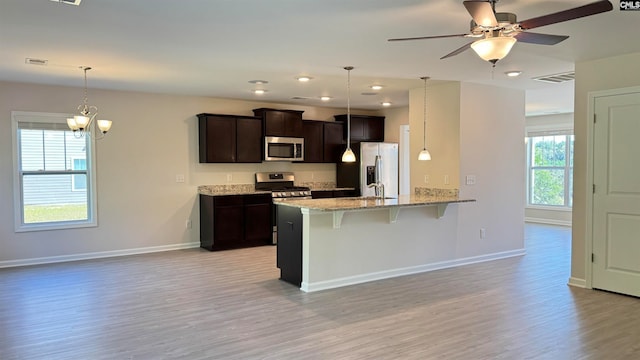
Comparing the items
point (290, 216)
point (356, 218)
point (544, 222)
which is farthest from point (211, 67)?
point (544, 222)

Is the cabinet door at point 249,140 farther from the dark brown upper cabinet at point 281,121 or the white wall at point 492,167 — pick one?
the white wall at point 492,167

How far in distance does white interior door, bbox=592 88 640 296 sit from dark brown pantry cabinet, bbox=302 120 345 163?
461 centimetres

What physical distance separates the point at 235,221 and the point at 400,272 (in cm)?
280

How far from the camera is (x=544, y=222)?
33.9ft

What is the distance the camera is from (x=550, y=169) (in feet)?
33.9

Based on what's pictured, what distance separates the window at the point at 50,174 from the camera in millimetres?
6148

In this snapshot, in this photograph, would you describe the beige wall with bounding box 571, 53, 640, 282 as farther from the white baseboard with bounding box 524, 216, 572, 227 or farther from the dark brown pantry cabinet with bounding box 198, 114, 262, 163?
the white baseboard with bounding box 524, 216, 572, 227

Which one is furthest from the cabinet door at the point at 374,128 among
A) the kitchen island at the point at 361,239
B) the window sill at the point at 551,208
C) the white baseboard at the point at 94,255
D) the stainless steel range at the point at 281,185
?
the window sill at the point at 551,208

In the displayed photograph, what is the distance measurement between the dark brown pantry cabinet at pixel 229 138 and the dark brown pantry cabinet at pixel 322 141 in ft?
3.17

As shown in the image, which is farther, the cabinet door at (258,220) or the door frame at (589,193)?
the cabinet door at (258,220)

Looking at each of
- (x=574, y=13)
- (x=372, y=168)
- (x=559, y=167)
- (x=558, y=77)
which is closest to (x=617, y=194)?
(x=558, y=77)

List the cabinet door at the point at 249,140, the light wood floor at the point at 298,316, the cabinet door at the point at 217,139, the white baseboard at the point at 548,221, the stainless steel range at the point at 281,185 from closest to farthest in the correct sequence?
the light wood floor at the point at 298,316 < the cabinet door at the point at 217,139 < the cabinet door at the point at 249,140 < the stainless steel range at the point at 281,185 < the white baseboard at the point at 548,221

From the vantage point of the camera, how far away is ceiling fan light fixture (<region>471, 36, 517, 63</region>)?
2.64m

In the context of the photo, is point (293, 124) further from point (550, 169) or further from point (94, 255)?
point (550, 169)
